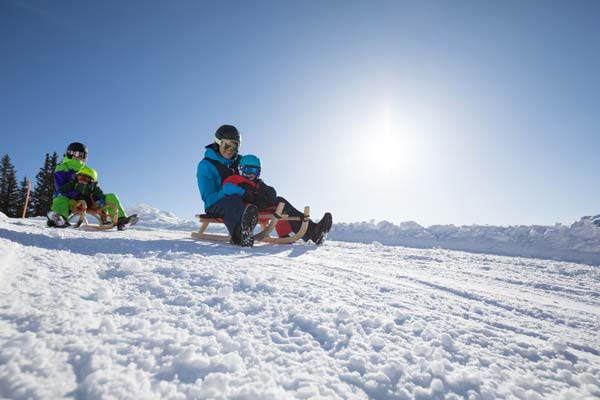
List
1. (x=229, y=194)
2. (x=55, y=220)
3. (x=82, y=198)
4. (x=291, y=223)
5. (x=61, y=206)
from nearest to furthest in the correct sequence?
(x=229, y=194)
(x=291, y=223)
(x=55, y=220)
(x=61, y=206)
(x=82, y=198)

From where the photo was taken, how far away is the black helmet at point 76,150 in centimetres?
623

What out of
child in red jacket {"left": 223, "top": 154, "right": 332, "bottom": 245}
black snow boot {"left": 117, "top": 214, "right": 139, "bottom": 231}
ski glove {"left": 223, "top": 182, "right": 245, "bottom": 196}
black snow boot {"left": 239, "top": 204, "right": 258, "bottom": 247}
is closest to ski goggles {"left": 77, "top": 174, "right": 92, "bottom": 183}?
black snow boot {"left": 117, "top": 214, "right": 139, "bottom": 231}

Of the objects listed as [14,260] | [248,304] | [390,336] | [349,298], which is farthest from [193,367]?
[14,260]

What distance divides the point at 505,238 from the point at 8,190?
3340 centimetres

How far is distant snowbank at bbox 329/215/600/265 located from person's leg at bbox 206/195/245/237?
4.38 meters

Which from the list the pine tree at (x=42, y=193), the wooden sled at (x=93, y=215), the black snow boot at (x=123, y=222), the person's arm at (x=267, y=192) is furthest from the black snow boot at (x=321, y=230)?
the pine tree at (x=42, y=193)

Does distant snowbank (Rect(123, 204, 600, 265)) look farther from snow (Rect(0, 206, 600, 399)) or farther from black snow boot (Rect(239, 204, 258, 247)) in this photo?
snow (Rect(0, 206, 600, 399))

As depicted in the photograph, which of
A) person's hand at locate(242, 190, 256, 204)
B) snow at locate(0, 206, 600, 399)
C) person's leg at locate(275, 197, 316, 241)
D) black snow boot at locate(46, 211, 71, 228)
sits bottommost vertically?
snow at locate(0, 206, 600, 399)

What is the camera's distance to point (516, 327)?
1.37 m

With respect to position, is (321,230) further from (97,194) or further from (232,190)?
(97,194)

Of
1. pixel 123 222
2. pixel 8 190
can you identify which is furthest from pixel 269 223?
pixel 8 190

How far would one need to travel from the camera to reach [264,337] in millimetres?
1051

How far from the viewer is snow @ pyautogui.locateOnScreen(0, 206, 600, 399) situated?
780mm

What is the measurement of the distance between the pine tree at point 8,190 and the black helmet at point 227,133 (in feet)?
95.7
